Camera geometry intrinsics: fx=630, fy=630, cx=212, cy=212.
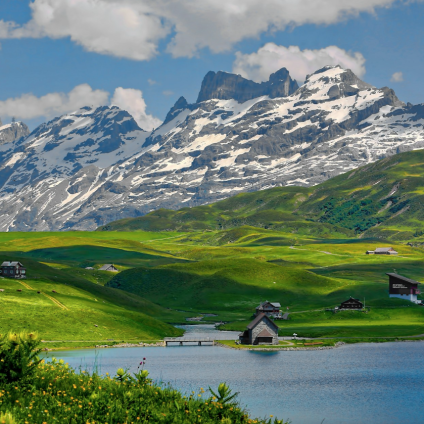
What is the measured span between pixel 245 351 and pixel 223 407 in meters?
87.7

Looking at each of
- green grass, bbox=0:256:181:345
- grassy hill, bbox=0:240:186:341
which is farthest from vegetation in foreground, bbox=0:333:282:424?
green grass, bbox=0:256:181:345

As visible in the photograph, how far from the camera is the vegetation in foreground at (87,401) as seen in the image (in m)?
29.4

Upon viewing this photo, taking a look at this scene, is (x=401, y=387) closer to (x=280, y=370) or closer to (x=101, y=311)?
(x=280, y=370)

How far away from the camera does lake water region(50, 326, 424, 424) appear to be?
63188mm

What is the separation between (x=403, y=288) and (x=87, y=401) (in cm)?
16624

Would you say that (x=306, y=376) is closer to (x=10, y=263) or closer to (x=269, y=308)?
(x=269, y=308)

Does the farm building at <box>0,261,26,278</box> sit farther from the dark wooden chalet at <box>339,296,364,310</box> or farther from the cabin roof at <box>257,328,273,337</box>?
the dark wooden chalet at <box>339,296,364,310</box>

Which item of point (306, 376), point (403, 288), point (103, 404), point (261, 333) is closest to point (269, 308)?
point (403, 288)

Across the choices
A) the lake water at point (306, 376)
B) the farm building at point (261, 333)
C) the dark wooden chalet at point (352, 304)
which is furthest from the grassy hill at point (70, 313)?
the dark wooden chalet at point (352, 304)

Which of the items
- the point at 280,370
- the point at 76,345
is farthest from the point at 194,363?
the point at 76,345

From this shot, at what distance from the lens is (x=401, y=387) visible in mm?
76375

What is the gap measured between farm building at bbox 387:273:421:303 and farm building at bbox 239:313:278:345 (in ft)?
232

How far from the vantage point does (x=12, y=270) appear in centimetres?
17050

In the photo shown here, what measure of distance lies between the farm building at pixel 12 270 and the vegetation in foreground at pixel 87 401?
14072cm
